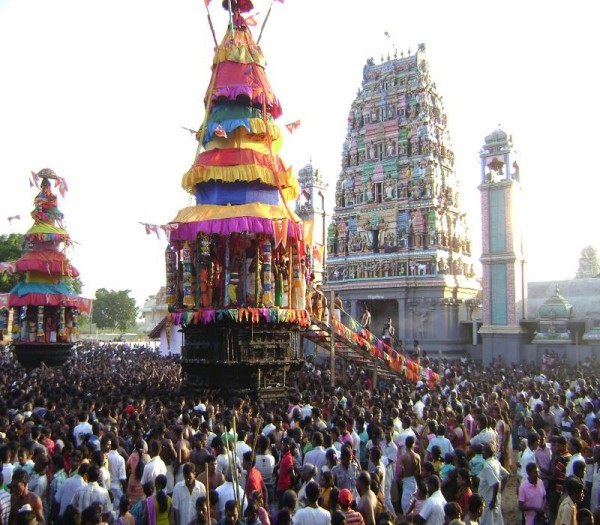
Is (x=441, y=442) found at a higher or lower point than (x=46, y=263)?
lower

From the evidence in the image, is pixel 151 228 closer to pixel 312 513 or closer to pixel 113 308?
pixel 312 513

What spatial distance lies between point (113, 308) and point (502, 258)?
192ft

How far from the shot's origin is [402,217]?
4238cm

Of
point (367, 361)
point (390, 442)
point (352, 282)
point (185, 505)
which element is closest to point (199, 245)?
point (367, 361)

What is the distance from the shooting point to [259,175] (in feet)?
70.7

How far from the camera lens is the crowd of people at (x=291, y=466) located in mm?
7094

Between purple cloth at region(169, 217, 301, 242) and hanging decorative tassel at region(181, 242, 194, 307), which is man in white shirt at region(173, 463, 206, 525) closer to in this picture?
purple cloth at region(169, 217, 301, 242)

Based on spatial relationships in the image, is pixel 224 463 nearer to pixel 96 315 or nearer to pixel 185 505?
pixel 185 505

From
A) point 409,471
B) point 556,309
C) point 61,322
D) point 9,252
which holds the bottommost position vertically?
point 409,471

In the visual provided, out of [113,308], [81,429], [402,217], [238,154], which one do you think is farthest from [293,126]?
[113,308]

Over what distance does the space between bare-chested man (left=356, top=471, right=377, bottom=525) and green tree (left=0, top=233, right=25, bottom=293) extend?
4345 centimetres

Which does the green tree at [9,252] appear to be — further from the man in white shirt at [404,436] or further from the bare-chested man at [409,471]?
the bare-chested man at [409,471]

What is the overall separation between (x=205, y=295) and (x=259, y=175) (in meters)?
4.41

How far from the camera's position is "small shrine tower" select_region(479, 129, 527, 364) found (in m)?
34.7
